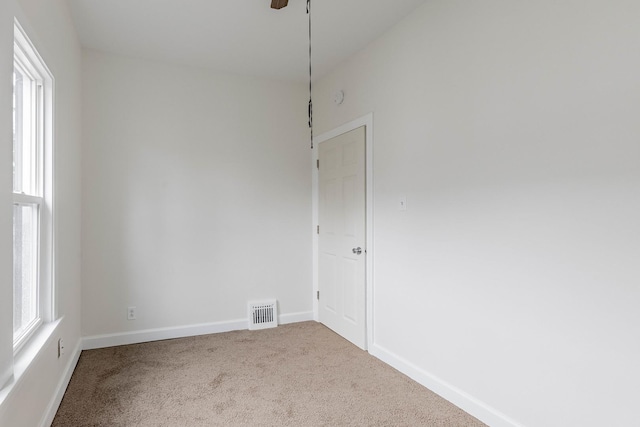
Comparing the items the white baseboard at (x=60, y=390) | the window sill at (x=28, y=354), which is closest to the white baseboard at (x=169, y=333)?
the white baseboard at (x=60, y=390)

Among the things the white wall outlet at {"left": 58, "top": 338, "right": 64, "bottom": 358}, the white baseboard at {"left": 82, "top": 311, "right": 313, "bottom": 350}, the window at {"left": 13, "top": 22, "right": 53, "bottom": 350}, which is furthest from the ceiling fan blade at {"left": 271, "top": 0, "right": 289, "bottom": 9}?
the white baseboard at {"left": 82, "top": 311, "right": 313, "bottom": 350}

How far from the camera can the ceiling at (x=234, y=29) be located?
8.96 ft

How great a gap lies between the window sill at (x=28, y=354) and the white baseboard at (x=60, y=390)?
1.38 feet

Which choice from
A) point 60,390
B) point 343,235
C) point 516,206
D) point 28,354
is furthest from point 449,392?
point 60,390

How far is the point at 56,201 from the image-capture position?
7.76ft

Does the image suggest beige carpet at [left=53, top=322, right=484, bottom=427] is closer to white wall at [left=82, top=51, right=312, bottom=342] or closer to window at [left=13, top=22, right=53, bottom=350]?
white wall at [left=82, top=51, right=312, bottom=342]

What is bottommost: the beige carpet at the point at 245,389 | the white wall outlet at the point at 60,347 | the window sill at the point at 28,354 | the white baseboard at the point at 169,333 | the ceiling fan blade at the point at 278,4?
the beige carpet at the point at 245,389

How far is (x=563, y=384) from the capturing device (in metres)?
1.81

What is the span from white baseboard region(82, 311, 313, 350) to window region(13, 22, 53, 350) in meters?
1.34

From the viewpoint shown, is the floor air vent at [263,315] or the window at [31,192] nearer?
the window at [31,192]

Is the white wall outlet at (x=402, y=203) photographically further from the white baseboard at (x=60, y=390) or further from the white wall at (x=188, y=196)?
the white baseboard at (x=60, y=390)

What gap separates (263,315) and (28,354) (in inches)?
95.4

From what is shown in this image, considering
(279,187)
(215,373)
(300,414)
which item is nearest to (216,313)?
(215,373)

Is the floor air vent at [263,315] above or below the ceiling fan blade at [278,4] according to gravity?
below
